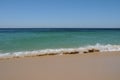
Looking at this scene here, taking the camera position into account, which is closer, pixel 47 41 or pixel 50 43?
pixel 50 43

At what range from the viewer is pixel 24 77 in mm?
4527

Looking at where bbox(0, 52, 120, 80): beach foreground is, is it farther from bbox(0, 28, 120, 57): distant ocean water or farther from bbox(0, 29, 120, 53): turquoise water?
bbox(0, 29, 120, 53): turquoise water

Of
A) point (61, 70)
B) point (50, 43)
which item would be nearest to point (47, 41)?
point (50, 43)

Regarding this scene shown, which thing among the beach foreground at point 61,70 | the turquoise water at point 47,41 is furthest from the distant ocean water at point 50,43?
the beach foreground at point 61,70

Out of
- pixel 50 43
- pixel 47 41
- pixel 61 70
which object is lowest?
pixel 47 41

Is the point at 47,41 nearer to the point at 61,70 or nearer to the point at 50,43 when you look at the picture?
the point at 50,43

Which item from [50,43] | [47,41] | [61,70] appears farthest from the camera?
[47,41]

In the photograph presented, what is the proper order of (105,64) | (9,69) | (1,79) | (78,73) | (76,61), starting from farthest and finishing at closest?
(76,61) < (105,64) < (9,69) < (78,73) < (1,79)

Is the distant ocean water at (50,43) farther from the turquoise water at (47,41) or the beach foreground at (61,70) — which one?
the beach foreground at (61,70)

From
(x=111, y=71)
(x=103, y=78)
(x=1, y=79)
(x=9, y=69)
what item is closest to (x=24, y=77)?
(x=1, y=79)

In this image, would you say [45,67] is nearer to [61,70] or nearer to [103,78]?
[61,70]

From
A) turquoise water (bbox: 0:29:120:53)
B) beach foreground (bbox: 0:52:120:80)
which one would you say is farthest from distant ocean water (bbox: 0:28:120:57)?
beach foreground (bbox: 0:52:120:80)

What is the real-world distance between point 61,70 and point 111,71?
3.96ft

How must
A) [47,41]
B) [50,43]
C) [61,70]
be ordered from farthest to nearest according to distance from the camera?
1. [47,41]
2. [50,43]
3. [61,70]
